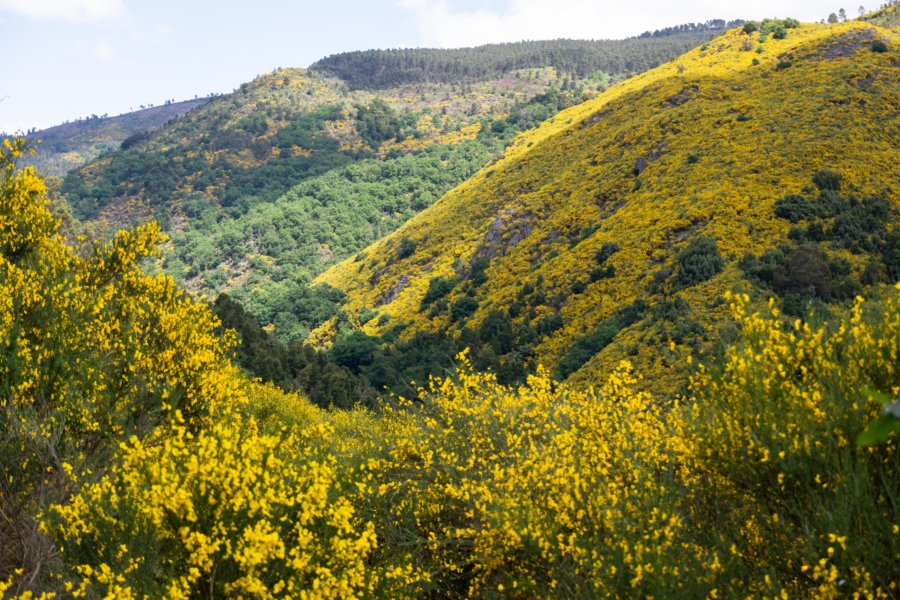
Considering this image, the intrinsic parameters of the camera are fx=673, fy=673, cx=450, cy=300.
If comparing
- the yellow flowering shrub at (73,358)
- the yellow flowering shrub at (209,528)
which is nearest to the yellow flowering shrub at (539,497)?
the yellow flowering shrub at (209,528)

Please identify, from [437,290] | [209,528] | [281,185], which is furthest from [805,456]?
[281,185]

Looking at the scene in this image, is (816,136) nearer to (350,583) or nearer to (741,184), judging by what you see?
(741,184)

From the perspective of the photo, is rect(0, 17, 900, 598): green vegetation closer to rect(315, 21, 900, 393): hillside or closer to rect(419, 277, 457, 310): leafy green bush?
rect(315, 21, 900, 393): hillside

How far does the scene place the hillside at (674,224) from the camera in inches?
1534

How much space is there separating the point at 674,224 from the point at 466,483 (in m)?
40.1

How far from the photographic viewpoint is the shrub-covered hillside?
323 inches

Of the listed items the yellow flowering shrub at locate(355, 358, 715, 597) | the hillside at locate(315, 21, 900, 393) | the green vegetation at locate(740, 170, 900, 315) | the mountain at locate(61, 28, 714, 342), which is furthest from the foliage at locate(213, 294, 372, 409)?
the mountain at locate(61, 28, 714, 342)

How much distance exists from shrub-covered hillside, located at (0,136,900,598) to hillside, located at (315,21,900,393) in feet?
35.5

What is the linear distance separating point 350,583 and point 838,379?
284 inches

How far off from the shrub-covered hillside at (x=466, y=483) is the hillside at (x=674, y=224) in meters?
10.8

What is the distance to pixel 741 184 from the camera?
1924 inches

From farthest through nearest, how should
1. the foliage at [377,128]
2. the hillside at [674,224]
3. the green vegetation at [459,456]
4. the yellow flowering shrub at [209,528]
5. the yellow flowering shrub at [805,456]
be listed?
the foliage at [377,128] → the hillside at [674,224] → the green vegetation at [459,456] → the yellow flowering shrub at [209,528] → the yellow flowering shrub at [805,456]

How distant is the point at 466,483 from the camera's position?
1284 centimetres

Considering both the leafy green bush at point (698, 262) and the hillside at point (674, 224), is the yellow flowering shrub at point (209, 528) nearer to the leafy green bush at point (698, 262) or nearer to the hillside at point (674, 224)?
the hillside at point (674, 224)
